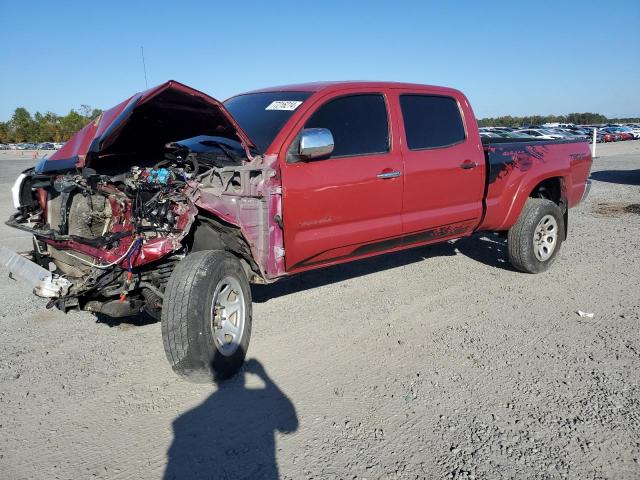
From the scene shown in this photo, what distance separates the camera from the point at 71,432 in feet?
9.37

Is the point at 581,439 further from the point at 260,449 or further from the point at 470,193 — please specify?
the point at 470,193

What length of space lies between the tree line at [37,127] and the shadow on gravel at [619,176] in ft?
309

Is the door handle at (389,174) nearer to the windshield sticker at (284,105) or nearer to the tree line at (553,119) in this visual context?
the windshield sticker at (284,105)

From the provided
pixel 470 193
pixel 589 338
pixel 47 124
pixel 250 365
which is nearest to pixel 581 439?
pixel 589 338

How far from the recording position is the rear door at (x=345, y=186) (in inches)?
147

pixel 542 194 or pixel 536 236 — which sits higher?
pixel 542 194

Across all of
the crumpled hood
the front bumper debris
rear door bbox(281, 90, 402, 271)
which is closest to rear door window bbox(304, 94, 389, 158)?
rear door bbox(281, 90, 402, 271)

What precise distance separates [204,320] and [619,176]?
1591 centimetres

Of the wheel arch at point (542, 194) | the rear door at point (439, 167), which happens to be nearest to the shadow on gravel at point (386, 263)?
the wheel arch at point (542, 194)

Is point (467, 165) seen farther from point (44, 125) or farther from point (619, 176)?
point (44, 125)

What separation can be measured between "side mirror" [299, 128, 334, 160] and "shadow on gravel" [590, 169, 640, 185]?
13.0 m

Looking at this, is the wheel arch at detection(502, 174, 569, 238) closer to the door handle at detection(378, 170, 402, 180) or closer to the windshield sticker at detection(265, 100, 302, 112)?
the door handle at detection(378, 170, 402, 180)

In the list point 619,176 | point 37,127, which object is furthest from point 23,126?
point 619,176

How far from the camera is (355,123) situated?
4.14 meters
